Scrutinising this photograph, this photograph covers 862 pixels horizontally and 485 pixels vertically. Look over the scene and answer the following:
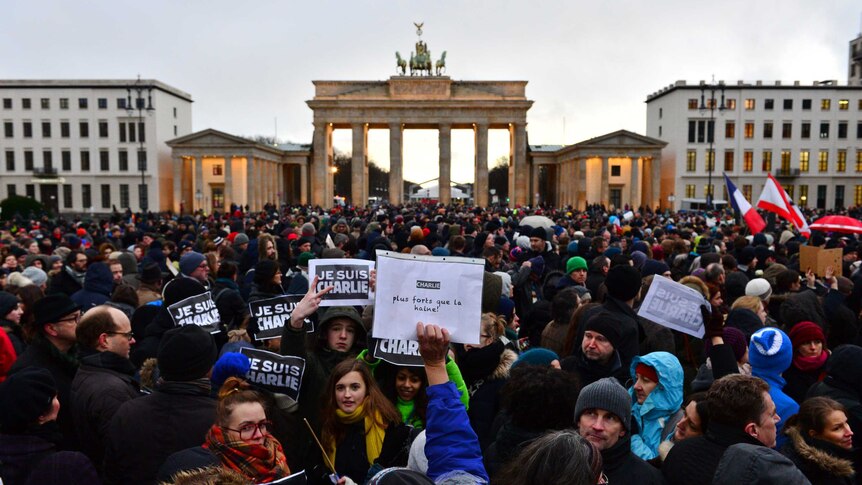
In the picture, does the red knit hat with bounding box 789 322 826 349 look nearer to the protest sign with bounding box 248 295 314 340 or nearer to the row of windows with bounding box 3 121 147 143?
the protest sign with bounding box 248 295 314 340

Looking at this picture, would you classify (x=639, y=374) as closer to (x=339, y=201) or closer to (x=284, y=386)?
(x=284, y=386)

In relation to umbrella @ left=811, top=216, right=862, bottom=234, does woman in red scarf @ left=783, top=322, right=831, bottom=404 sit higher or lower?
lower

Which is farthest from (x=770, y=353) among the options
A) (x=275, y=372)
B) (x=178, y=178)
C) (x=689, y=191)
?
(x=689, y=191)

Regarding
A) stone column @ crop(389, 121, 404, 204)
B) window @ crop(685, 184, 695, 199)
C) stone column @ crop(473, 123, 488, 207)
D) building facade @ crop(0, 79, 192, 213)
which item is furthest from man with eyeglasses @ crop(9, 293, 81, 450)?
window @ crop(685, 184, 695, 199)

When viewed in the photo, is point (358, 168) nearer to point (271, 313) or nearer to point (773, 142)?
point (773, 142)

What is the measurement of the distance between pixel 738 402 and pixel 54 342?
4863 millimetres

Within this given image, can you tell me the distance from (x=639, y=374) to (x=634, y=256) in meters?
6.70

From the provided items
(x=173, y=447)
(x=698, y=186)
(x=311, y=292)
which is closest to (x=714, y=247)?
(x=311, y=292)

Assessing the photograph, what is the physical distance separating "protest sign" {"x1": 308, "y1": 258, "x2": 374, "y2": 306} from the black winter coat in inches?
55.7

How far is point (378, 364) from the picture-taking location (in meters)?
4.66

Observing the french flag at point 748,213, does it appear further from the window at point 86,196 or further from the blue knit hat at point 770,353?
the window at point 86,196

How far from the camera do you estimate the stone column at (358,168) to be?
68688 millimetres

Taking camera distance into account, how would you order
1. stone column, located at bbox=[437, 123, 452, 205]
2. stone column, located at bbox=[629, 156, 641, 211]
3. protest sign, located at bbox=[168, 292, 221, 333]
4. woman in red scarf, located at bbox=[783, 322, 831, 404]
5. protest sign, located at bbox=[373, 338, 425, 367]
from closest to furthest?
1. protest sign, located at bbox=[373, 338, 425, 367]
2. woman in red scarf, located at bbox=[783, 322, 831, 404]
3. protest sign, located at bbox=[168, 292, 221, 333]
4. stone column, located at bbox=[629, 156, 641, 211]
5. stone column, located at bbox=[437, 123, 452, 205]

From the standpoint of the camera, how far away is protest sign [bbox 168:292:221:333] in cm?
632
